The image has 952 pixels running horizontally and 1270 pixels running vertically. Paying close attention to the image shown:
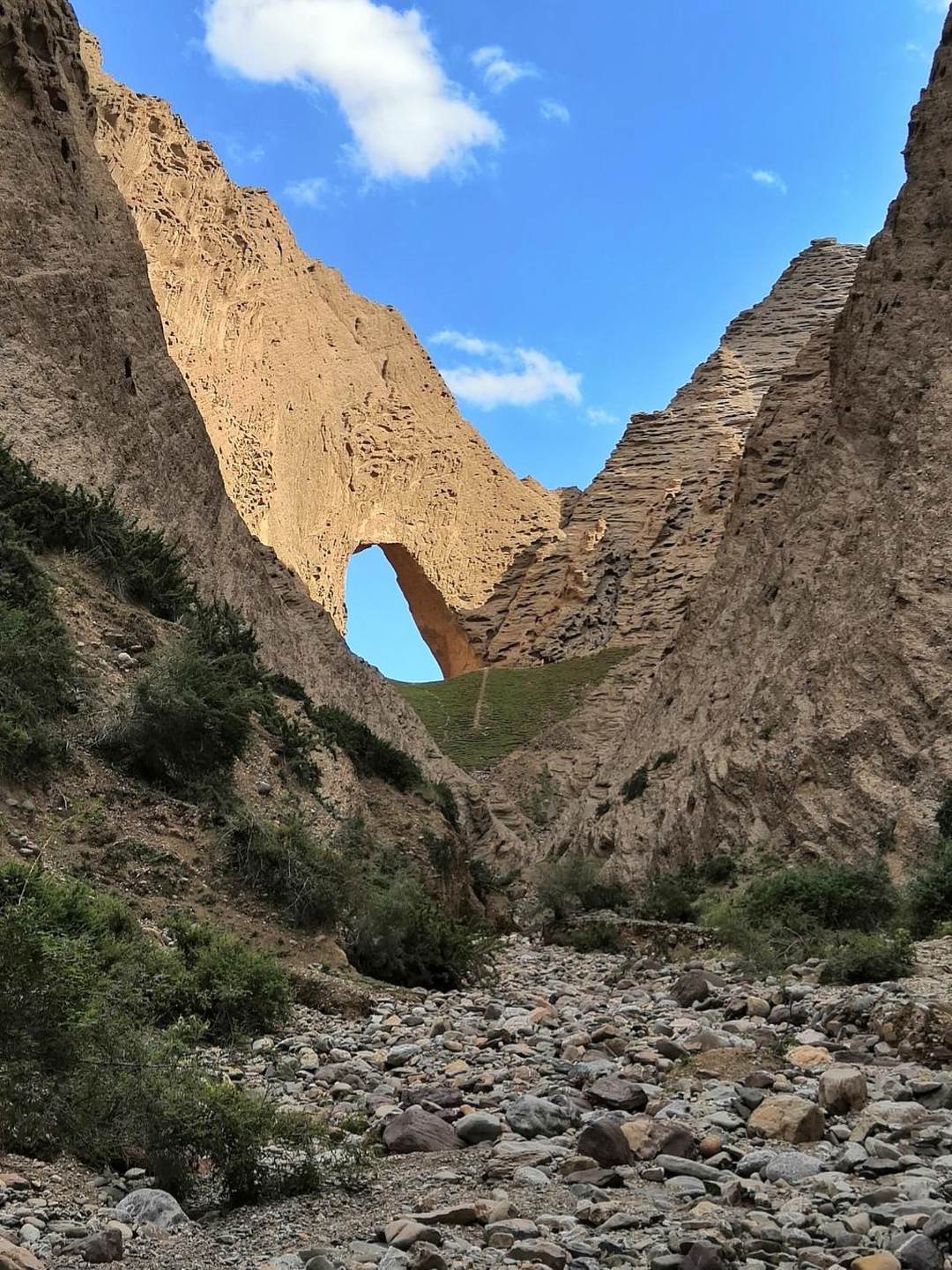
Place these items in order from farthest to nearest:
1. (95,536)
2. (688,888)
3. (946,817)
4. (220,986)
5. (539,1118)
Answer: (688,888)
(946,817)
(95,536)
(220,986)
(539,1118)

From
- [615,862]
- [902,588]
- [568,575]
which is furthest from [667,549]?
[902,588]

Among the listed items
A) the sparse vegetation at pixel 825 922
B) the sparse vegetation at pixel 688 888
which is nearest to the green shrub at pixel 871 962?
the sparse vegetation at pixel 825 922

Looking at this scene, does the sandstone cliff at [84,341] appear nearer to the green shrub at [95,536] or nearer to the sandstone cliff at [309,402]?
the green shrub at [95,536]

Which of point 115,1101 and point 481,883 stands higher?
point 481,883

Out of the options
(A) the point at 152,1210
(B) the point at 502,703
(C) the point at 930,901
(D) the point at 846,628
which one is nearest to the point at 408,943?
(C) the point at 930,901

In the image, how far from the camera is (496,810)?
40.3 metres

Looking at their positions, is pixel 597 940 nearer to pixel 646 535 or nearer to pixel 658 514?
pixel 646 535

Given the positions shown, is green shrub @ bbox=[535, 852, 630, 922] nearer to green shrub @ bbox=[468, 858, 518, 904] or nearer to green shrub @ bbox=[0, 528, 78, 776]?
green shrub @ bbox=[468, 858, 518, 904]

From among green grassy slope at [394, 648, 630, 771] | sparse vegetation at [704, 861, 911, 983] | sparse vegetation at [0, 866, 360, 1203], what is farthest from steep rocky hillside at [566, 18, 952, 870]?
green grassy slope at [394, 648, 630, 771]

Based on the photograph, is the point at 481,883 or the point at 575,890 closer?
the point at 481,883

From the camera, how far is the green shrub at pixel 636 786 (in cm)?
2884

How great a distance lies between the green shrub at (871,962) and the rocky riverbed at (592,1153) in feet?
2.72

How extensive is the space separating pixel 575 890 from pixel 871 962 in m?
14.8

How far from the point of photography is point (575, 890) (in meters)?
24.7
